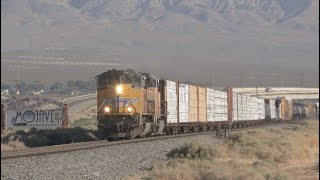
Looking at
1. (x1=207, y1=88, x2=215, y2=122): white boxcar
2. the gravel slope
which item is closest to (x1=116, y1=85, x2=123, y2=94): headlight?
the gravel slope

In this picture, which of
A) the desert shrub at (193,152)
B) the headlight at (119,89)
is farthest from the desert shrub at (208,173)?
the headlight at (119,89)

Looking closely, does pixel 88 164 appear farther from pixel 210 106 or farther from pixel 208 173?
pixel 210 106

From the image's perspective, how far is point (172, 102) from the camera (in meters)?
34.4

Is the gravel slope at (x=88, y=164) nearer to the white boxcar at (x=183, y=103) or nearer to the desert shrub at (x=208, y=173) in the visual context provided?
the desert shrub at (x=208, y=173)

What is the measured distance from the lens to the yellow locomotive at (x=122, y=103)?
26438 mm

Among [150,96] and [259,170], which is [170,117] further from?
[259,170]

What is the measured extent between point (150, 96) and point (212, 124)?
1884 centimetres

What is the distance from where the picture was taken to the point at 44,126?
30.0 m

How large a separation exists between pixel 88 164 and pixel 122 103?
998cm

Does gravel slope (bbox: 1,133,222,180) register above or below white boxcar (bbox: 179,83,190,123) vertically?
below

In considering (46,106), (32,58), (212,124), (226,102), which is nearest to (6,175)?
(32,58)

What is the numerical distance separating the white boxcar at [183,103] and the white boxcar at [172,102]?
1.16m

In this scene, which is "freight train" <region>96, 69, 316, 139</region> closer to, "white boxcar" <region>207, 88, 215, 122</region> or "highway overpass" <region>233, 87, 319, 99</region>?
"white boxcar" <region>207, 88, 215, 122</region>

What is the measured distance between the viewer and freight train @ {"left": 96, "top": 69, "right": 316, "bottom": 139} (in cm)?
2662
